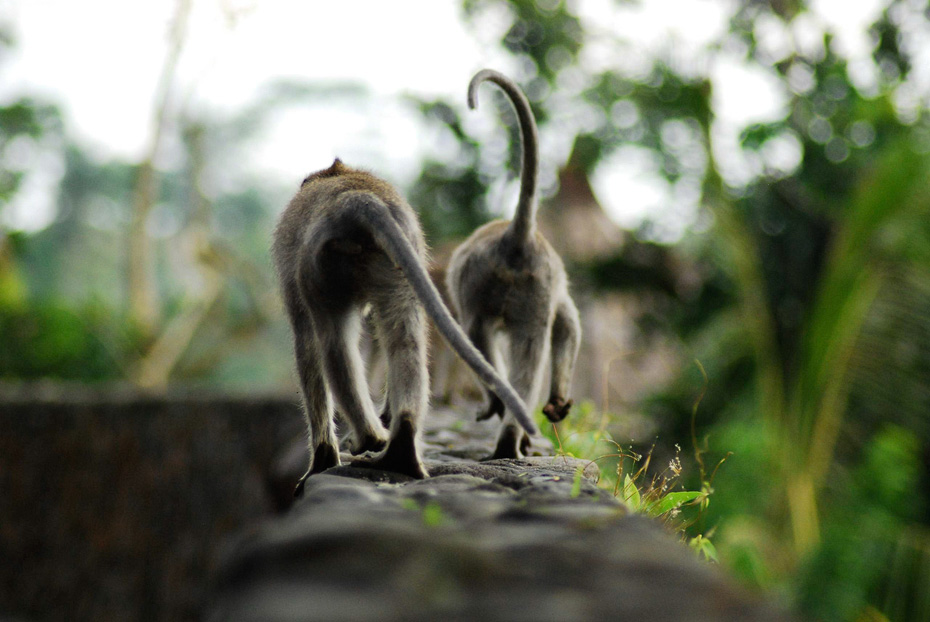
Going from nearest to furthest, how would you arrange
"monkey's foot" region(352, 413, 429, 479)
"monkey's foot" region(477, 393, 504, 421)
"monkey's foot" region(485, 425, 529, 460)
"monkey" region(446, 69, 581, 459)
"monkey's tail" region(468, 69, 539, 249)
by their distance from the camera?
"monkey's foot" region(352, 413, 429, 479)
"monkey's tail" region(468, 69, 539, 249)
"monkey's foot" region(485, 425, 529, 460)
"monkey" region(446, 69, 581, 459)
"monkey's foot" region(477, 393, 504, 421)

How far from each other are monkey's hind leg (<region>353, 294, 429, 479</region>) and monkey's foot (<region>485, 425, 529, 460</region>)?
635mm

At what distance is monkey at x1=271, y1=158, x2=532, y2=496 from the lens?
2.93 metres

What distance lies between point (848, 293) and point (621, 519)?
6723mm

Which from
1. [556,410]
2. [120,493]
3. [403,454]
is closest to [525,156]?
[556,410]

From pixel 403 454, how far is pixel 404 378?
267 millimetres

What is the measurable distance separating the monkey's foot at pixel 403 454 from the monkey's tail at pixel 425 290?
378mm

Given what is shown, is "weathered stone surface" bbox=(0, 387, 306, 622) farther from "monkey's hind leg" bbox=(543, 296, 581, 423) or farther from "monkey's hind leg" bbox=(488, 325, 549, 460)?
"monkey's hind leg" bbox=(488, 325, 549, 460)

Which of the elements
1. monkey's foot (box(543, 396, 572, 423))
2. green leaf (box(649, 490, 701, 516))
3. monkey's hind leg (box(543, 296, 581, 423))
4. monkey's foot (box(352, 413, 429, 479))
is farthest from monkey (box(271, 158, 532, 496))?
monkey's hind leg (box(543, 296, 581, 423))

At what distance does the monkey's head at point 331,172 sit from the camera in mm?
3623

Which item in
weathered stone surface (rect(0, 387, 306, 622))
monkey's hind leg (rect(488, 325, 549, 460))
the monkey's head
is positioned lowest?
weathered stone surface (rect(0, 387, 306, 622))

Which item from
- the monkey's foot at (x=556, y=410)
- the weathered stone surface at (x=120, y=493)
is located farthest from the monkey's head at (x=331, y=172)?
the weathered stone surface at (x=120, y=493)

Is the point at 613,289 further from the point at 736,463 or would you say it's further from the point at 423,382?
the point at 423,382

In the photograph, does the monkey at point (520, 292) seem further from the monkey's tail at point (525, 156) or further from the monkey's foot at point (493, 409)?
the monkey's foot at point (493, 409)

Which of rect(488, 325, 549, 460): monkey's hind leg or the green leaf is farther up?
rect(488, 325, 549, 460): monkey's hind leg
